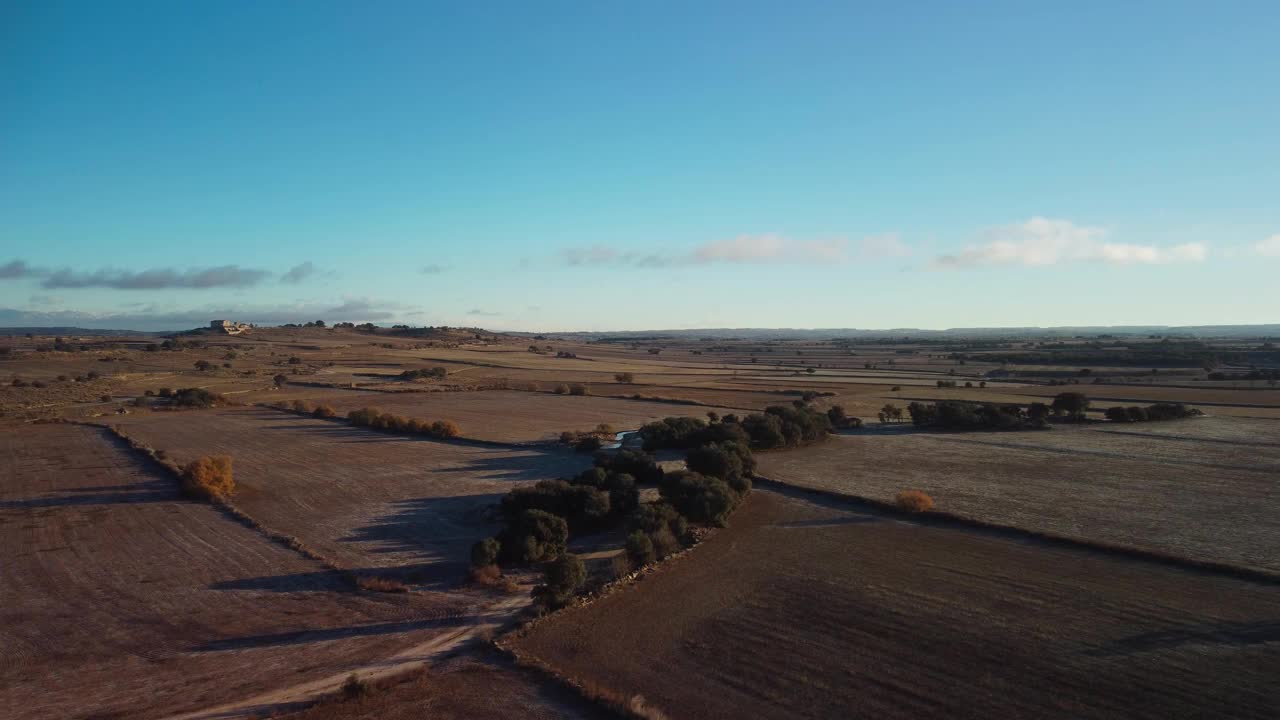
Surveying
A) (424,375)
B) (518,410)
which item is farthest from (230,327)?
(518,410)

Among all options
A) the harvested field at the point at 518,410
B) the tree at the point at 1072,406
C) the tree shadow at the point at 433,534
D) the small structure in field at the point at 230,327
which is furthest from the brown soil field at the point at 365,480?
the small structure in field at the point at 230,327

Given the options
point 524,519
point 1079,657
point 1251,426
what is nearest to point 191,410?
point 524,519

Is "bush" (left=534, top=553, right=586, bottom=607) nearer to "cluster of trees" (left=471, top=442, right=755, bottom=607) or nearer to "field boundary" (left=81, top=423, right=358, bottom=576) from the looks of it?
"cluster of trees" (left=471, top=442, right=755, bottom=607)

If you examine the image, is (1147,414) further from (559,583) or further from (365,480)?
(365,480)

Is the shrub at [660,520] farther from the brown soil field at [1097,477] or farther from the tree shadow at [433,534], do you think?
the brown soil field at [1097,477]

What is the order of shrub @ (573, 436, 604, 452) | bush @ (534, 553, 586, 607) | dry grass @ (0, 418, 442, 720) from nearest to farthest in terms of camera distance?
dry grass @ (0, 418, 442, 720) → bush @ (534, 553, 586, 607) → shrub @ (573, 436, 604, 452)

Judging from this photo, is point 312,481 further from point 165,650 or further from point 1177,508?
point 1177,508

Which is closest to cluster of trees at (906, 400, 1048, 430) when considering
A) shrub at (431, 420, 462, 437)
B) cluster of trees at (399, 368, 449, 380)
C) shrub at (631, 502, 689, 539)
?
shrub at (631, 502, 689, 539)
